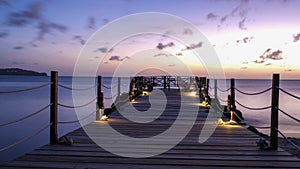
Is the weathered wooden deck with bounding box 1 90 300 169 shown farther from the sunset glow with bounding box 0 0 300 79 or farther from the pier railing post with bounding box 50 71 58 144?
the sunset glow with bounding box 0 0 300 79

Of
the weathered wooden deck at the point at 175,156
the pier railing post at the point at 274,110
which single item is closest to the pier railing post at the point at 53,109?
the weathered wooden deck at the point at 175,156

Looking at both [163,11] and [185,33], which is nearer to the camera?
[163,11]

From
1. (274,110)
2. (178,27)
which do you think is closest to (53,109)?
(274,110)

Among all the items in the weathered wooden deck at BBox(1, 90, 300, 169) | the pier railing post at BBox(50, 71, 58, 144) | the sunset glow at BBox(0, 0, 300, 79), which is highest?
the sunset glow at BBox(0, 0, 300, 79)

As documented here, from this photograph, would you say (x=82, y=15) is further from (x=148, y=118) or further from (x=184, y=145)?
(x=184, y=145)

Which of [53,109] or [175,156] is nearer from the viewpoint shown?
[175,156]

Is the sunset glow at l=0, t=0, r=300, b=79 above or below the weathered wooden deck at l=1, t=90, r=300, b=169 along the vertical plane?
above

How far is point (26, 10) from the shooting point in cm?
1226

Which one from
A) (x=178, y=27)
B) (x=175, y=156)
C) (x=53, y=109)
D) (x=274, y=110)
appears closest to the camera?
(x=175, y=156)

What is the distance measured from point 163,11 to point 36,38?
9809mm

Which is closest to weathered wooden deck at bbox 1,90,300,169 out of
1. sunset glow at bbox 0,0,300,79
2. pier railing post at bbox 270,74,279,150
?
Answer: pier railing post at bbox 270,74,279,150

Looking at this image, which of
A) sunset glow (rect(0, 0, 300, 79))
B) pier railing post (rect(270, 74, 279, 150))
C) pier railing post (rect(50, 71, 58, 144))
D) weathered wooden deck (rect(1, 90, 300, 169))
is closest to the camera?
weathered wooden deck (rect(1, 90, 300, 169))

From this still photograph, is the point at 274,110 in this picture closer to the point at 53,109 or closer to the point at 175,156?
the point at 175,156

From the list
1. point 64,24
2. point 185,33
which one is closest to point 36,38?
point 64,24
